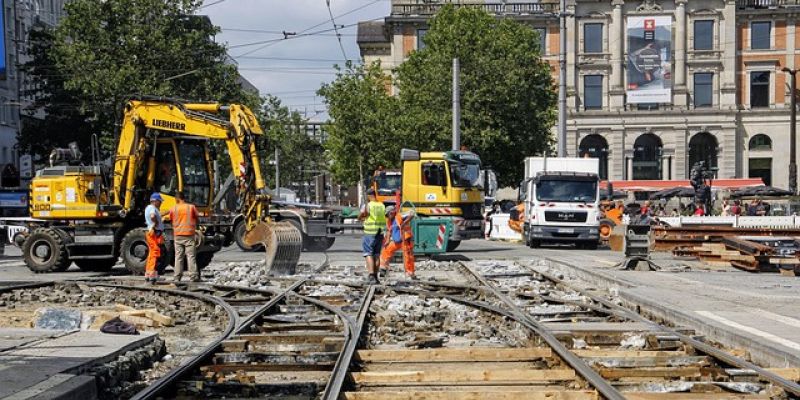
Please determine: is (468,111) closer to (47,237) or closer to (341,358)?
(47,237)

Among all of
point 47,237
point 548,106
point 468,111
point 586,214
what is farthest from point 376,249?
point 548,106

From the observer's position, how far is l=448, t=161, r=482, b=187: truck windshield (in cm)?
3127

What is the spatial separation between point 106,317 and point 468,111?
4712 cm

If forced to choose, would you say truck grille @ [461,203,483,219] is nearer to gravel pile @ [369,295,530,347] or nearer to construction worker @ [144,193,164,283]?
construction worker @ [144,193,164,283]

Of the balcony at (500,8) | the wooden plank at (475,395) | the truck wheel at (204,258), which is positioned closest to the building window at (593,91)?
the balcony at (500,8)

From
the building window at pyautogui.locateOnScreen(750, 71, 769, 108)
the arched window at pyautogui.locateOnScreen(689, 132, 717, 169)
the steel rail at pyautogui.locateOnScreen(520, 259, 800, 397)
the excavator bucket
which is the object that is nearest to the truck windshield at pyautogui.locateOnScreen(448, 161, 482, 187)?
the excavator bucket

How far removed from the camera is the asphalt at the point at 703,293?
36.4 feet

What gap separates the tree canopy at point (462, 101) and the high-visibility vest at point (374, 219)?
3962cm

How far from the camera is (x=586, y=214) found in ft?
110

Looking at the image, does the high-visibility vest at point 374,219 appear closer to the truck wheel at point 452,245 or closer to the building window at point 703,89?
the truck wheel at point 452,245

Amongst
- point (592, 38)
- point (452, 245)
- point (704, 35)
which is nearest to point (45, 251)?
point (452, 245)

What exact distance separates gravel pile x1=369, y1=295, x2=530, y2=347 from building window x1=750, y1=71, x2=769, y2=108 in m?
70.7

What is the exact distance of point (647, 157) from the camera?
81.2 meters

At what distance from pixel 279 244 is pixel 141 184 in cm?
402
